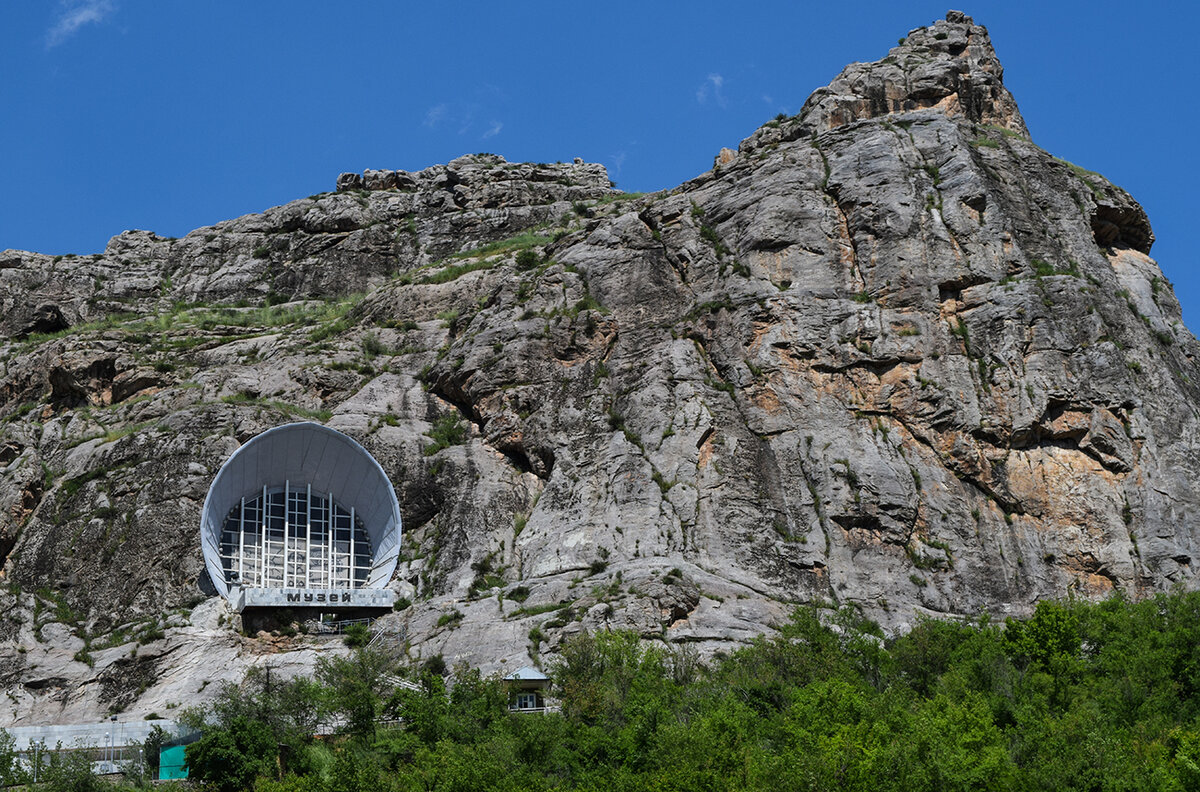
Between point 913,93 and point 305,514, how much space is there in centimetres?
4285

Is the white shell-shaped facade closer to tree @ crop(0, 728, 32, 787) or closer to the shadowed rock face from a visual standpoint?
the shadowed rock face

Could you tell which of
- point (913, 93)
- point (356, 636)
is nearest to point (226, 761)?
point (356, 636)

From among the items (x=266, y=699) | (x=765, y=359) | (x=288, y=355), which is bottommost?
(x=266, y=699)

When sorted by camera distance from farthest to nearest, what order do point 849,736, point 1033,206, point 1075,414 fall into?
point 1033,206
point 1075,414
point 849,736

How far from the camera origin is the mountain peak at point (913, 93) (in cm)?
7700

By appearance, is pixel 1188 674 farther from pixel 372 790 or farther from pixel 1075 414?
pixel 372 790

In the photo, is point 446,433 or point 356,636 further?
point 446,433

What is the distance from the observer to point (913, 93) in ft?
255

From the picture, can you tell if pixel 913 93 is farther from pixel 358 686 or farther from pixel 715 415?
pixel 358 686

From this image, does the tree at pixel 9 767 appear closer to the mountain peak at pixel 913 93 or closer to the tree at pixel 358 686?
the tree at pixel 358 686

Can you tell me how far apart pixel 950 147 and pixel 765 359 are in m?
17.6

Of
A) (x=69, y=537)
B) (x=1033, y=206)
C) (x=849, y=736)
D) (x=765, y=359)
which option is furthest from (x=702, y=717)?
(x=1033, y=206)

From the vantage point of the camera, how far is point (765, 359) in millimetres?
62188

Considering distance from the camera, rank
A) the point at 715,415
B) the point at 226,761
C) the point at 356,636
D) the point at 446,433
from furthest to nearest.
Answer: the point at 446,433
the point at 715,415
the point at 356,636
the point at 226,761
